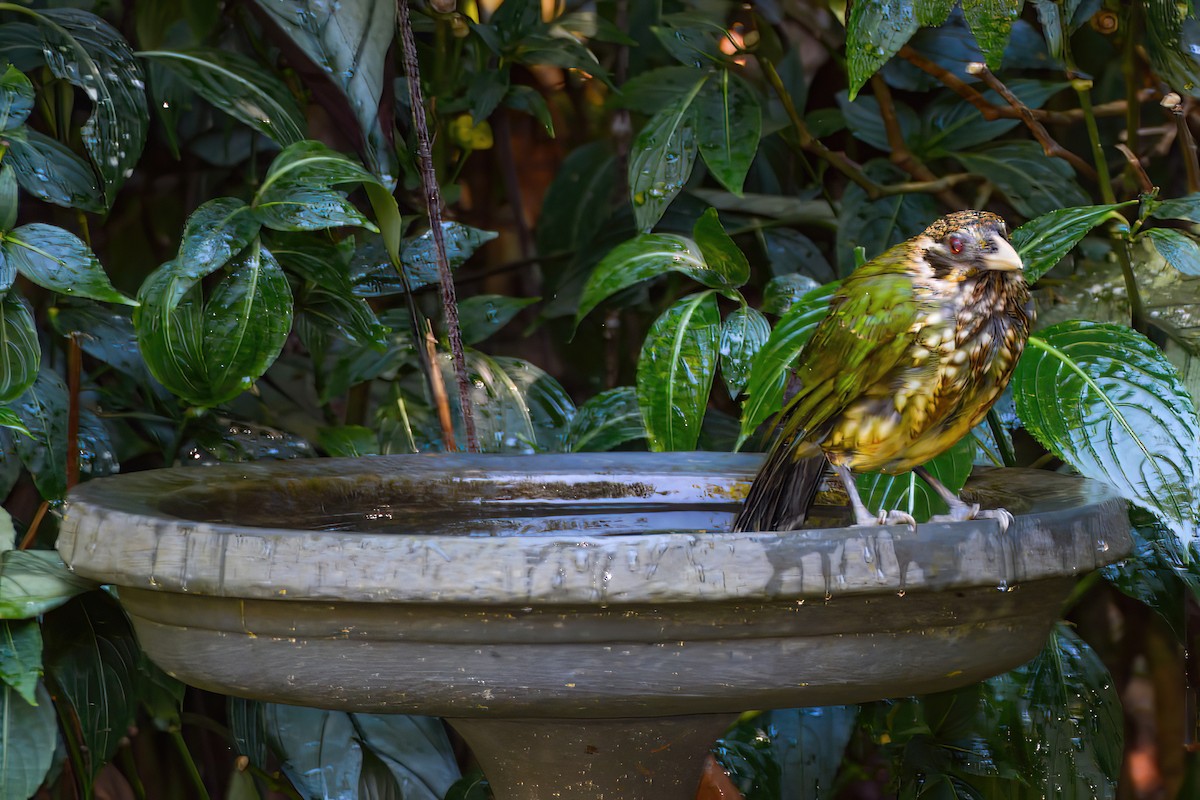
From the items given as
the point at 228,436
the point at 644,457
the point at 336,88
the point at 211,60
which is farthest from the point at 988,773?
the point at 211,60

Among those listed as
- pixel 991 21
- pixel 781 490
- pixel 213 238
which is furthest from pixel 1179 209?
pixel 213 238

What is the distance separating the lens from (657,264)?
5.07 feet

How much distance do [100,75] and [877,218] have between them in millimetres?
1159

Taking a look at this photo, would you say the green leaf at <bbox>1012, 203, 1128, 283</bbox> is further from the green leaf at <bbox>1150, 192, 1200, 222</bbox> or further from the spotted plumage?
the spotted plumage

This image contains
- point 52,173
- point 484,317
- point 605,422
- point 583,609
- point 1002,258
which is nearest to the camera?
point 583,609

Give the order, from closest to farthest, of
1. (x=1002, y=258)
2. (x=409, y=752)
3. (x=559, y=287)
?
(x=1002, y=258), (x=409, y=752), (x=559, y=287)

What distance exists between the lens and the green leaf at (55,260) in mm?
1340

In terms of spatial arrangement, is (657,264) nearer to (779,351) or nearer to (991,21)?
(779,351)

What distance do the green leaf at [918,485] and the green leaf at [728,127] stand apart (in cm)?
54

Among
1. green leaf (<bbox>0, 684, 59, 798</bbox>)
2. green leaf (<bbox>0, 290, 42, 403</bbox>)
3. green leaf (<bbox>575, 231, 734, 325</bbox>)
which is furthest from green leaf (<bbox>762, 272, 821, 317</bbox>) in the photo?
green leaf (<bbox>0, 684, 59, 798</bbox>)

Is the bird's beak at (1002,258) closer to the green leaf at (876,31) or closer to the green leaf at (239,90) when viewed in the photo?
the green leaf at (876,31)

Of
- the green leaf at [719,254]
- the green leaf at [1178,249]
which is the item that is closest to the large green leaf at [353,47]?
the green leaf at [719,254]

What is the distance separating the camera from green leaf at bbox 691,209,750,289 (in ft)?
5.11

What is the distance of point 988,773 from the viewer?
5.74 feet
